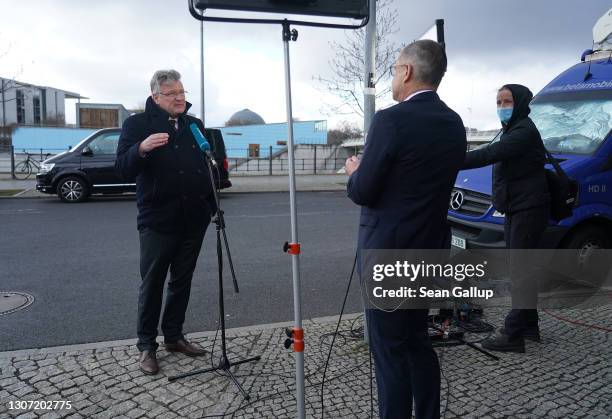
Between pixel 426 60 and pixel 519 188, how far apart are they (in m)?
1.99

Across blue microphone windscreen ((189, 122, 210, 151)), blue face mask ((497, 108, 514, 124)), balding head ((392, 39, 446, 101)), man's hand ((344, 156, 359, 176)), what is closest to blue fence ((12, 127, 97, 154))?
blue microphone windscreen ((189, 122, 210, 151))

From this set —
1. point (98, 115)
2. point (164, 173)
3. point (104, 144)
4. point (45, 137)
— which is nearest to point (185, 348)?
point (164, 173)

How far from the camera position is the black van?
1282 centimetres

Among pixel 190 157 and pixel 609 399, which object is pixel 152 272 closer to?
pixel 190 157

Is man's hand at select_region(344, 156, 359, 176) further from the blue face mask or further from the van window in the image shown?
the van window

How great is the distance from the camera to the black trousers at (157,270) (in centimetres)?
349

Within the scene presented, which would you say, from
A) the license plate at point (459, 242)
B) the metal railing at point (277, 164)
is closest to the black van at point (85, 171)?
the license plate at point (459, 242)

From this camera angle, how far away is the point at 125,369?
11.2 ft

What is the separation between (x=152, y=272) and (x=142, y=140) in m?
0.96

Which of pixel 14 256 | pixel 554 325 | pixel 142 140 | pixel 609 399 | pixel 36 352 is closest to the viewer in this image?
pixel 609 399

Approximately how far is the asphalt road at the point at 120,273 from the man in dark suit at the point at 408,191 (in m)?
2.30

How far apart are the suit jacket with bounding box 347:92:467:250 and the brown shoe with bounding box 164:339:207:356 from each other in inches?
77.2

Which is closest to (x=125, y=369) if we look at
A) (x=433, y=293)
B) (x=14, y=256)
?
(x=433, y=293)

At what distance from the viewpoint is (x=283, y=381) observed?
3312 mm
